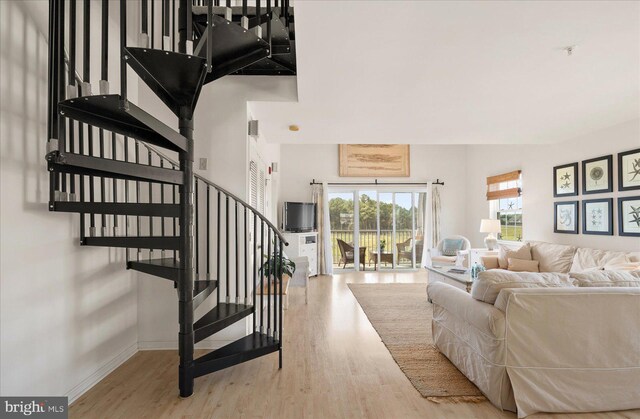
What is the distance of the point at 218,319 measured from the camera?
251 centimetres

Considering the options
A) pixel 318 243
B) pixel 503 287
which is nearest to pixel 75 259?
pixel 503 287

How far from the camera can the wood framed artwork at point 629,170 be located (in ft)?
13.0

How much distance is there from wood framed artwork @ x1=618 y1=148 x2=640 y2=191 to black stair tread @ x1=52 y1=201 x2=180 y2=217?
5111 mm

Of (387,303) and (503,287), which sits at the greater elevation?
(503,287)

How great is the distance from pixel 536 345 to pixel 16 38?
141 inches

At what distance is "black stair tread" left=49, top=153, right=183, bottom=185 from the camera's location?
1.71 metres

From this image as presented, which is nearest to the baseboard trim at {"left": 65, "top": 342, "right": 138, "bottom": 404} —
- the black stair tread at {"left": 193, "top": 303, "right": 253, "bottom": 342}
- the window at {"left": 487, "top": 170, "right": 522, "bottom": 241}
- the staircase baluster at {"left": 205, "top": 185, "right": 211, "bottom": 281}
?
the black stair tread at {"left": 193, "top": 303, "right": 253, "bottom": 342}

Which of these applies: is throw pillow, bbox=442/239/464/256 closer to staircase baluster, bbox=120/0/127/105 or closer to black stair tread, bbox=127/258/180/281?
black stair tread, bbox=127/258/180/281

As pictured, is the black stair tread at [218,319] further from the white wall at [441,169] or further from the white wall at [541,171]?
the white wall at [441,169]

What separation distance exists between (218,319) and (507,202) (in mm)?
6135

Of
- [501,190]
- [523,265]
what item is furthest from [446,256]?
[523,265]

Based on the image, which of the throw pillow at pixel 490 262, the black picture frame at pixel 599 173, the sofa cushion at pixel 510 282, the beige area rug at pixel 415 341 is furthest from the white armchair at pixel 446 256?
the sofa cushion at pixel 510 282

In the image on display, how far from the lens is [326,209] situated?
299 inches

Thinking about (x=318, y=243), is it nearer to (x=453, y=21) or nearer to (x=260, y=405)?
(x=260, y=405)
